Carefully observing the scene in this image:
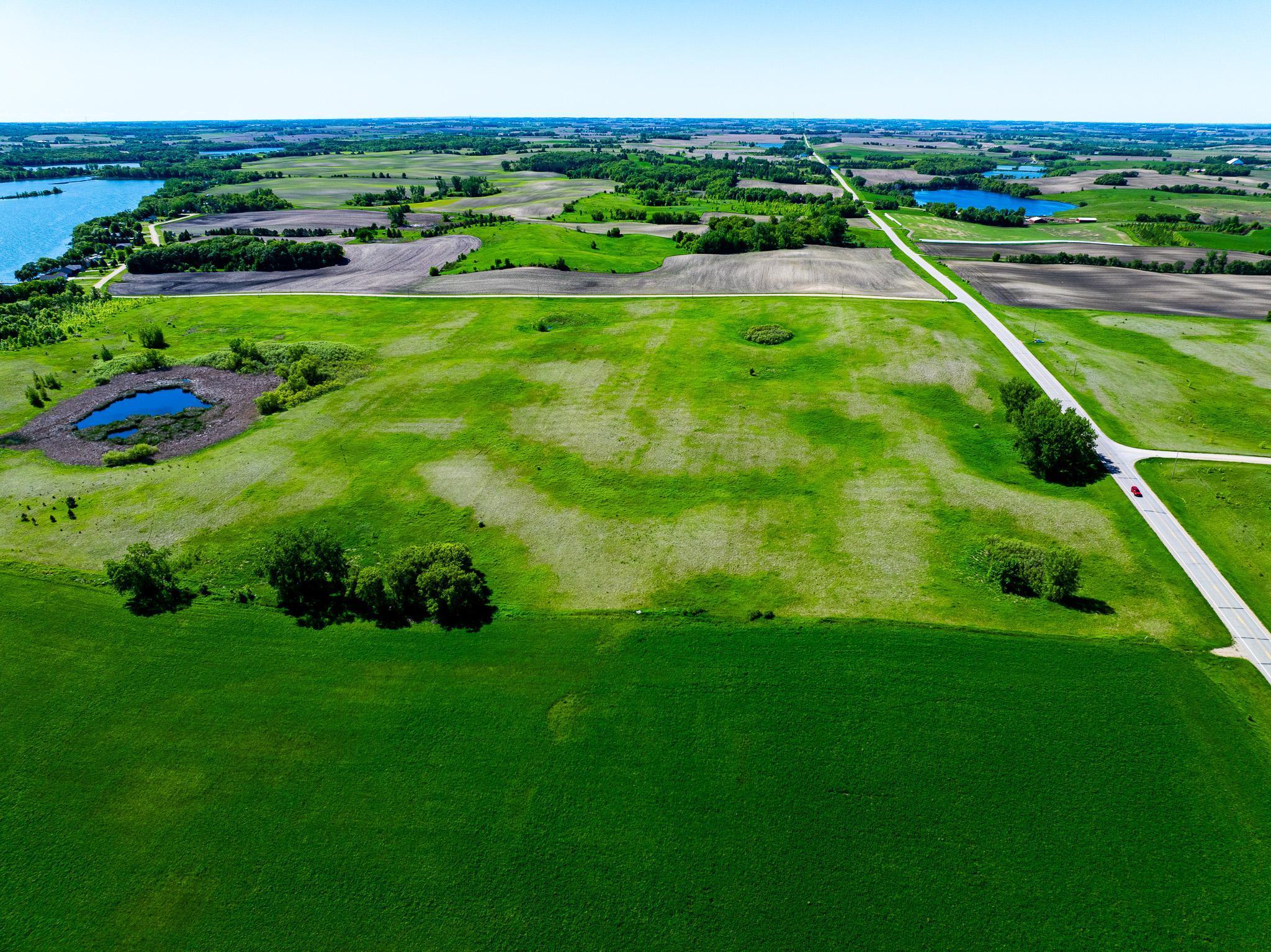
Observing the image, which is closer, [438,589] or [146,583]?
[438,589]

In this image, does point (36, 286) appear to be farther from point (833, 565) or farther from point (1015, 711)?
point (1015, 711)

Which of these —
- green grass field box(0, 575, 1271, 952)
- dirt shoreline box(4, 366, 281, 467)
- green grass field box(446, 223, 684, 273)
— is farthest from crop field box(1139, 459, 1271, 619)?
green grass field box(446, 223, 684, 273)

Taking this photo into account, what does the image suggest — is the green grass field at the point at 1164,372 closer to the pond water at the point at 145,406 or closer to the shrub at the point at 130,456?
the shrub at the point at 130,456

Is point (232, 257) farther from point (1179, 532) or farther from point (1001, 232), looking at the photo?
point (1001, 232)

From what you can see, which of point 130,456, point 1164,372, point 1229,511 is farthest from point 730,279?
point 130,456

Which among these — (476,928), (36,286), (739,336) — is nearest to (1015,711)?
(476,928)

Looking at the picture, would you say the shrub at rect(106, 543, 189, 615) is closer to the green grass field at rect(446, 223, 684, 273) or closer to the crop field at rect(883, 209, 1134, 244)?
the green grass field at rect(446, 223, 684, 273)
